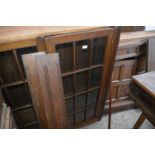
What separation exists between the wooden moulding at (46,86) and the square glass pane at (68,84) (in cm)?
28

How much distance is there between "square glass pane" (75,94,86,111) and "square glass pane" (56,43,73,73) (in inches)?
16.1

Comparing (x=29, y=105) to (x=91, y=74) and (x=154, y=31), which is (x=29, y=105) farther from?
(x=154, y=31)

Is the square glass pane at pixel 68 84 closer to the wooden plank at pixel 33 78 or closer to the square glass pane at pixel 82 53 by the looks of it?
the square glass pane at pixel 82 53

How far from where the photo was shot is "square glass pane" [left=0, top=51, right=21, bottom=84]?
3.82 feet

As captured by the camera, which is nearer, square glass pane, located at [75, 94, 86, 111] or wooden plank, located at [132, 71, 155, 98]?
wooden plank, located at [132, 71, 155, 98]

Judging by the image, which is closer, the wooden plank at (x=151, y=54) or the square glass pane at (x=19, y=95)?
the square glass pane at (x=19, y=95)

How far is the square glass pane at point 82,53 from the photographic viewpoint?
1.33 meters

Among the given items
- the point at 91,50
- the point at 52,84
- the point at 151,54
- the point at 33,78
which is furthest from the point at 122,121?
the point at 33,78

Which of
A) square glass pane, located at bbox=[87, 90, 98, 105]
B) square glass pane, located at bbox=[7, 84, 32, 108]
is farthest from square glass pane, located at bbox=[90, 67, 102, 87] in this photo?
square glass pane, located at bbox=[7, 84, 32, 108]

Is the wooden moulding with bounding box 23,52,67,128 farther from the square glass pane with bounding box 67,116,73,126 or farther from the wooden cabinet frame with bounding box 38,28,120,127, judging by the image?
the square glass pane with bounding box 67,116,73,126

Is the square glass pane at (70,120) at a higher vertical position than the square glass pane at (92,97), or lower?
lower

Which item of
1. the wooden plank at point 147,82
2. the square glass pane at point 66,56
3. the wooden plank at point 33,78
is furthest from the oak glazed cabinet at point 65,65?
the wooden plank at point 147,82
